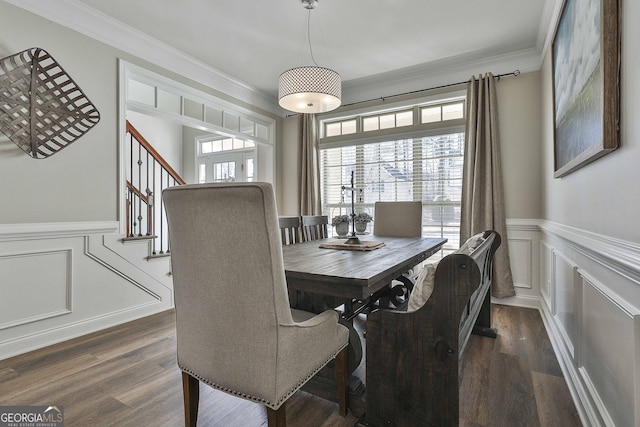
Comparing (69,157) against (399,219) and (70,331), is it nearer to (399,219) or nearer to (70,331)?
(70,331)

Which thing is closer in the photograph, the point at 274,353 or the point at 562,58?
the point at 274,353

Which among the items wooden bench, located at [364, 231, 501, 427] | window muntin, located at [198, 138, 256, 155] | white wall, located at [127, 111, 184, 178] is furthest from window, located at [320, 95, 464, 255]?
white wall, located at [127, 111, 184, 178]

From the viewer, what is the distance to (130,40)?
9.50 ft

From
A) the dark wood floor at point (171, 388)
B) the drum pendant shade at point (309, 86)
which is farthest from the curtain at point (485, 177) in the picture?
the drum pendant shade at point (309, 86)

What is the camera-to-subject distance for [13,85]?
2.21 metres

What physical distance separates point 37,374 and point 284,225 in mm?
1816

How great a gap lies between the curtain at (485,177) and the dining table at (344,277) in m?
1.46

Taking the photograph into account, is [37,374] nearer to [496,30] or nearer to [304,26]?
[304,26]

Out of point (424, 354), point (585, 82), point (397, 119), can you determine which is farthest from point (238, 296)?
point (397, 119)

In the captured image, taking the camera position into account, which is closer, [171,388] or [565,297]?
[171,388]

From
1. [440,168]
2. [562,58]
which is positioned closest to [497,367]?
[562,58]

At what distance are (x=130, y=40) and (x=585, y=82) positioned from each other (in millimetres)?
3345

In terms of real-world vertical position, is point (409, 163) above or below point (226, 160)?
below

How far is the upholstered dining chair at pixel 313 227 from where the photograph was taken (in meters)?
3.09
